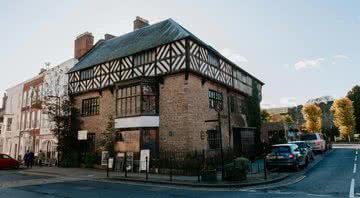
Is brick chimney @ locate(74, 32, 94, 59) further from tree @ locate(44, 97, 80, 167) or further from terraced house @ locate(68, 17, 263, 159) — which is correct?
tree @ locate(44, 97, 80, 167)

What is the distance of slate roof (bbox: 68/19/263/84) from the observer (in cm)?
1928

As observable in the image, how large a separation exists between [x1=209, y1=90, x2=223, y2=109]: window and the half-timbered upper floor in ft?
3.52

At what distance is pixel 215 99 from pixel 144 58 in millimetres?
6873

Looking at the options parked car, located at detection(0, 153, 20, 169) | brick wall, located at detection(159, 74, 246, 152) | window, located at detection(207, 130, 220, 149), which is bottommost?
parked car, located at detection(0, 153, 20, 169)

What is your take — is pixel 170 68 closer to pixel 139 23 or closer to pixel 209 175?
pixel 209 175

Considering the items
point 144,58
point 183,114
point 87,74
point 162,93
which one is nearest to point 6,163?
point 87,74

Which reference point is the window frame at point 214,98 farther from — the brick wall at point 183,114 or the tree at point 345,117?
the tree at point 345,117

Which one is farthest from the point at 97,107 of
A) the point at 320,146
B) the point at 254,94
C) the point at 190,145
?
the point at 320,146

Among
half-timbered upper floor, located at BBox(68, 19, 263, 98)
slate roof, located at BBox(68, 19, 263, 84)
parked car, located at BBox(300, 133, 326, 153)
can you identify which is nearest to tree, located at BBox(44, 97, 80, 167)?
half-timbered upper floor, located at BBox(68, 19, 263, 98)

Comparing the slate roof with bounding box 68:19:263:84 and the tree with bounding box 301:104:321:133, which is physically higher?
the slate roof with bounding box 68:19:263:84

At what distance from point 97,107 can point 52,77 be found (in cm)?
897

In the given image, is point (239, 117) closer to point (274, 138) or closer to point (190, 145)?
point (274, 138)

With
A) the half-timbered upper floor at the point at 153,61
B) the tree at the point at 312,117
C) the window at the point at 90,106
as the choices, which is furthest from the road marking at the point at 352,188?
the tree at the point at 312,117

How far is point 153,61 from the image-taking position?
62.4 feet
